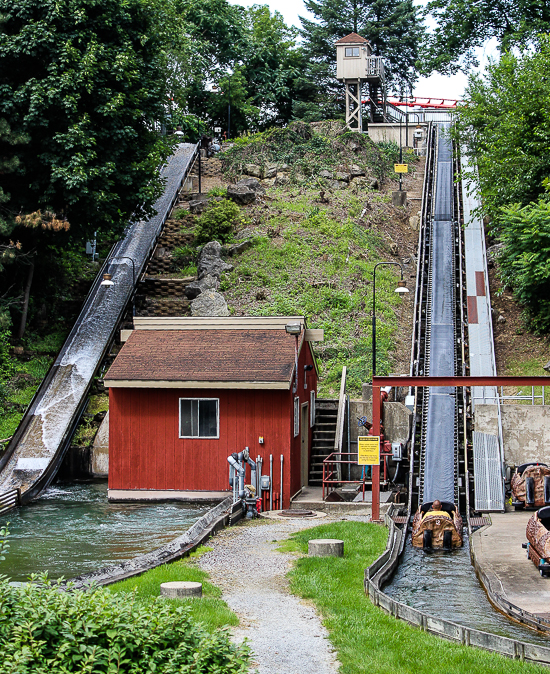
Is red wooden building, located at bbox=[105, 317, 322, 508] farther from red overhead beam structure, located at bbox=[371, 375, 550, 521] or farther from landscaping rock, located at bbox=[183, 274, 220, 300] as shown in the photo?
landscaping rock, located at bbox=[183, 274, 220, 300]

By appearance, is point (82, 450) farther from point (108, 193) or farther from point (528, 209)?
point (528, 209)

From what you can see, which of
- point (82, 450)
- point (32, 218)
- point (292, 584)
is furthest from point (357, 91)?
point (292, 584)

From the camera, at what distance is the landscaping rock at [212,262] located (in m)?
37.3

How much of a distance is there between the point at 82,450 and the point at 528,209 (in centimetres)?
1751

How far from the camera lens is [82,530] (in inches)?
732

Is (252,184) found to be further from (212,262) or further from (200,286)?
(200,286)

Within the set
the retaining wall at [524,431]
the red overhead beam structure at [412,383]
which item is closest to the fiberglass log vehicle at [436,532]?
the red overhead beam structure at [412,383]

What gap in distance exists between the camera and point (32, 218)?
28.5 m

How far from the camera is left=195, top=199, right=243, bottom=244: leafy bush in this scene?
41.1 meters

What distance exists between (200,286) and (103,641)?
2989 centimetres

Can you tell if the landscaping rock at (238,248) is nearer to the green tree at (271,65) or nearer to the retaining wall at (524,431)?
the retaining wall at (524,431)

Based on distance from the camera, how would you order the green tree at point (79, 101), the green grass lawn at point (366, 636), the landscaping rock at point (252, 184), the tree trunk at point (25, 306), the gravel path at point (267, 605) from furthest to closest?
the landscaping rock at point (252, 184)
the tree trunk at point (25, 306)
the green tree at point (79, 101)
the gravel path at point (267, 605)
the green grass lawn at point (366, 636)

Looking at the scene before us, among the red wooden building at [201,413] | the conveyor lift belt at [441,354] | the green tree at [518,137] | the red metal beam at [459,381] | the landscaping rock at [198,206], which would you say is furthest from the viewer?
the landscaping rock at [198,206]

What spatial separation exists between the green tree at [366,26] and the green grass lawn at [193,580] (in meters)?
56.8
